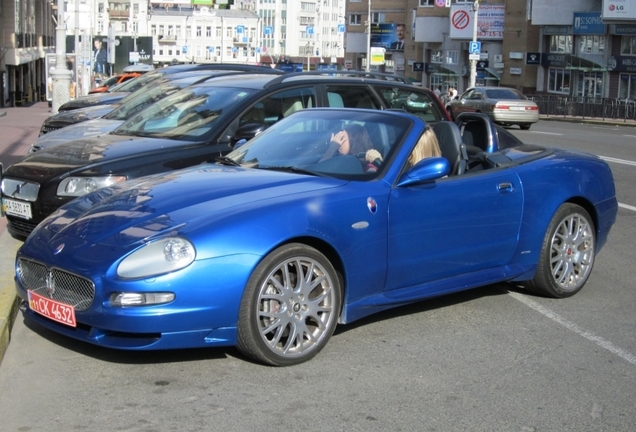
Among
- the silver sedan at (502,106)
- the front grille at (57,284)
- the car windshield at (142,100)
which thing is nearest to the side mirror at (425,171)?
the front grille at (57,284)

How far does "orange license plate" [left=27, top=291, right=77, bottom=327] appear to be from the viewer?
509cm

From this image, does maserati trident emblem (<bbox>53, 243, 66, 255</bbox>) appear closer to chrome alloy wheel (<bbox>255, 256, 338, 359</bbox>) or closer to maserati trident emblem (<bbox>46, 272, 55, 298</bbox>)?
maserati trident emblem (<bbox>46, 272, 55, 298</bbox>)

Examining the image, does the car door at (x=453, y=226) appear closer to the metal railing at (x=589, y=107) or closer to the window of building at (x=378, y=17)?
the metal railing at (x=589, y=107)

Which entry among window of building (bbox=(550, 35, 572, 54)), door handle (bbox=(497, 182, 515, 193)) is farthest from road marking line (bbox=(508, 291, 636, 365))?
window of building (bbox=(550, 35, 572, 54))

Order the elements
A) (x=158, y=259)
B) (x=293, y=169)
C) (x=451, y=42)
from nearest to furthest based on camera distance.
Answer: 1. (x=158, y=259)
2. (x=293, y=169)
3. (x=451, y=42)

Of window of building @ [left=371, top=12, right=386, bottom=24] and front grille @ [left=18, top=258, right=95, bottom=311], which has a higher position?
window of building @ [left=371, top=12, right=386, bottom=24]

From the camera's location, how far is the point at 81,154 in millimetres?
8375

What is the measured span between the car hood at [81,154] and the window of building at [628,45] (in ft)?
149

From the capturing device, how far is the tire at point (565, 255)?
6.98 metres

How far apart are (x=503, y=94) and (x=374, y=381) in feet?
106

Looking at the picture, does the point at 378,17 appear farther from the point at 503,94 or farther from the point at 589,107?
the point at 503,94

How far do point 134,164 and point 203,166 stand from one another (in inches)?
69.5

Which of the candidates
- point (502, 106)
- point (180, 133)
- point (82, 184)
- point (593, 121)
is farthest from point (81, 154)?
point (593, 121)

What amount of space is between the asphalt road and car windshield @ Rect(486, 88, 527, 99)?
97.8 ft
